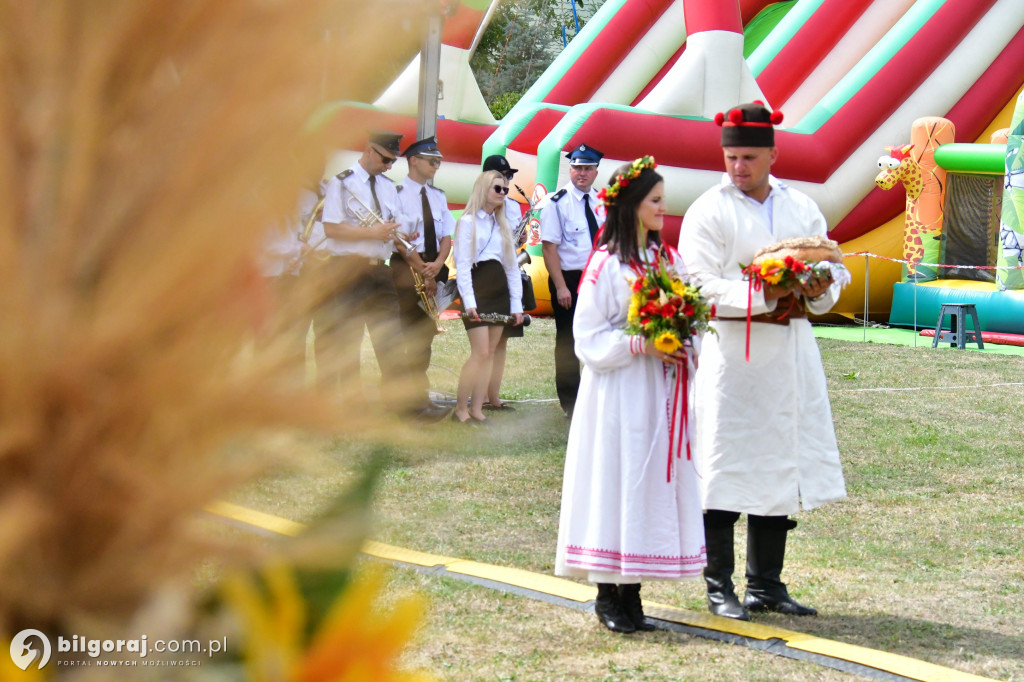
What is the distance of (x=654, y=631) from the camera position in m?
3.10

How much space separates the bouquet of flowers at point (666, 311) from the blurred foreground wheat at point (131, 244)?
8.81ft

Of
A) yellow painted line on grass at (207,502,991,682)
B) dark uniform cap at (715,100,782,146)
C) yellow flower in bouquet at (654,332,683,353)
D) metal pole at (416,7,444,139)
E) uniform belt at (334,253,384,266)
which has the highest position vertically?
dark uniform cap at (715,100,782,146)

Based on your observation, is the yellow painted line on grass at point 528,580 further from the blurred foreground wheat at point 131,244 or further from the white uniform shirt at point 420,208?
the blurred foreground wheat at point 131,244

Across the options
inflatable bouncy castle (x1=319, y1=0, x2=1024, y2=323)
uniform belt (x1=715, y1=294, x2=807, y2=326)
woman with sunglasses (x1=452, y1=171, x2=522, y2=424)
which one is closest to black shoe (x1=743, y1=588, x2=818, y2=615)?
uniform belt (x1=715, y1=294, x2=807, y2=326)

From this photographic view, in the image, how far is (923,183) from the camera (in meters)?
11.2

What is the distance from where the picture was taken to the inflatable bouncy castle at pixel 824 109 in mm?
10680

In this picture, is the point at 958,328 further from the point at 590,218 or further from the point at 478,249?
the point at 478,249

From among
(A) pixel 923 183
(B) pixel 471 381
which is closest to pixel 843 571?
(B) pixel 471 381

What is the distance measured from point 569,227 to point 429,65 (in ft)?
18.7

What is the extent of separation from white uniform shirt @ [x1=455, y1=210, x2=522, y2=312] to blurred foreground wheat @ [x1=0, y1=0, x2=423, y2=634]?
5168mm

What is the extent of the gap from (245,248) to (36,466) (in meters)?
0.07

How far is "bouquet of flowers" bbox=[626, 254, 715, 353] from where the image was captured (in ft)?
9.57

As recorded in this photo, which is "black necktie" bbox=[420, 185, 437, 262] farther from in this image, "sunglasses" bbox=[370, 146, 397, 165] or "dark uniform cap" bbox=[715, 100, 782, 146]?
"sunglasses" bbox=[370, 146, 397, 165]

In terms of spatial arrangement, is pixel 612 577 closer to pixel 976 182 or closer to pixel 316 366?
pixel 316 366
